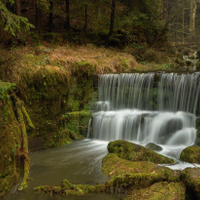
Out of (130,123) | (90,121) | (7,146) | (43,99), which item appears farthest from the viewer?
(90,121)

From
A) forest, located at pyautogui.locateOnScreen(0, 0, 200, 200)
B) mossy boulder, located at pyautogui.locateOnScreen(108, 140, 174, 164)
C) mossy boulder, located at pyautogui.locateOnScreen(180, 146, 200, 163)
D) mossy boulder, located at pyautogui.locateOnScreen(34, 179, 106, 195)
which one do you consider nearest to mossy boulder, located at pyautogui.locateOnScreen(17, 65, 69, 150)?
forest, located at pyautogui.locateOnScreen(0, 0, 200, 200)

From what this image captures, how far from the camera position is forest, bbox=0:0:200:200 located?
450cm

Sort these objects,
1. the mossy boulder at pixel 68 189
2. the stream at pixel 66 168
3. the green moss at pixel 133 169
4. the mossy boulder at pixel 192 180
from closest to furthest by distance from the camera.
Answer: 1. the mossy boulder at pixel 192 180
2. the mossy boulder at pixel 68 189
3. the stream at pixel 66 168
4. the green moss at pixel 133 169

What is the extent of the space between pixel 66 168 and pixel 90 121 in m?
3.68

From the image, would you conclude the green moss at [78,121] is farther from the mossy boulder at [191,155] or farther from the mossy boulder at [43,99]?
the mossy boulder at [191,155]

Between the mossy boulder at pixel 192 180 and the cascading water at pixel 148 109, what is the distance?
2719 millimetres

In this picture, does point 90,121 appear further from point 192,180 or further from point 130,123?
point 192,180

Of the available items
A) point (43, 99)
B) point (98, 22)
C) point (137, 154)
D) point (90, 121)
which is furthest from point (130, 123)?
point (98, 22)

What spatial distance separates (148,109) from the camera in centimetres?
1024

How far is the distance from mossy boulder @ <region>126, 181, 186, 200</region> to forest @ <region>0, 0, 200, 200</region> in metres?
0.02

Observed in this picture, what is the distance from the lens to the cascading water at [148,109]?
8.33 metres

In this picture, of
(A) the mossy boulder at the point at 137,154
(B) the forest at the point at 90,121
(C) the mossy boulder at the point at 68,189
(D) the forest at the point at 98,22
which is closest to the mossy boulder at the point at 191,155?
(B) the forest at the point at 90,121

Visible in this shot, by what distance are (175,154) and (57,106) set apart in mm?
4553

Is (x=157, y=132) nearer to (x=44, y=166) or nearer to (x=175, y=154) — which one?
(x=175, y=154)
